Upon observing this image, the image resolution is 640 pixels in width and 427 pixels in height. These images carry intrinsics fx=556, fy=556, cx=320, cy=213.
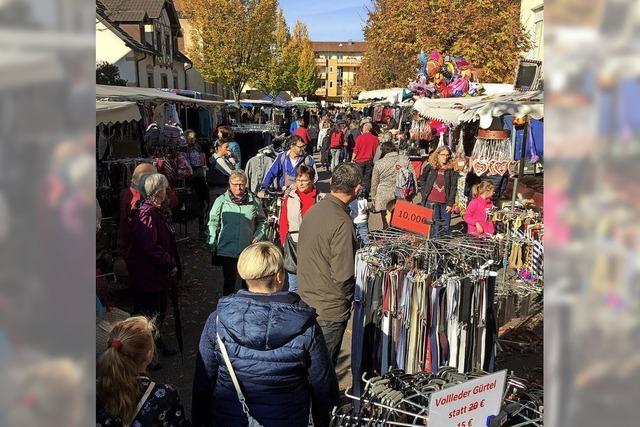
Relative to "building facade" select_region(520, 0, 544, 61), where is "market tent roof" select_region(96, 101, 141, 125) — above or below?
below

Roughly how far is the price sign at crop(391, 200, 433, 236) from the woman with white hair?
1.91 meters

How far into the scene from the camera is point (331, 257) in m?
3.75

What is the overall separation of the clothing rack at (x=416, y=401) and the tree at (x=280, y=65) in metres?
35.1

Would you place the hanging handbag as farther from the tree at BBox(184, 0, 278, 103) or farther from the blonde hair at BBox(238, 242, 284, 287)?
the tree at BBox(184, 0, 278, 103)

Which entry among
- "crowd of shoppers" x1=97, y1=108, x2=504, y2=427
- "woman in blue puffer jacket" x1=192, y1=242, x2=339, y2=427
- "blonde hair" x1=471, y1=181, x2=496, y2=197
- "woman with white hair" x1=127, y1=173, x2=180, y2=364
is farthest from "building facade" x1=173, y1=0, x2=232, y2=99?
"woman in blue puffer jacket" x1=192, y1=242, x2=339, y2=427

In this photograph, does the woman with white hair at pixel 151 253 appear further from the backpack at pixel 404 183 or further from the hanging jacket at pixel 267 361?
the backpack at pixel 404 183

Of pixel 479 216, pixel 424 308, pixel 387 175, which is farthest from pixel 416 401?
pixel 387 175

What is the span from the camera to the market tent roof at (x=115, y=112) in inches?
284

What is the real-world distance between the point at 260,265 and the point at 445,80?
11028mm

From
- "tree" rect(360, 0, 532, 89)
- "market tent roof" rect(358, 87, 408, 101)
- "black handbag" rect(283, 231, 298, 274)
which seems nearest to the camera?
"black handbag" rect(283, 231, 298, 274)

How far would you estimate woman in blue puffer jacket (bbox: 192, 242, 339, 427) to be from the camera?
237 cm

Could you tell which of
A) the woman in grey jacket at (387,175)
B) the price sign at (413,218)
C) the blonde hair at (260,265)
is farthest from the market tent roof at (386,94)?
the blonde hair at (260,265)

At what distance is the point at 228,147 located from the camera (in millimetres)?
9211

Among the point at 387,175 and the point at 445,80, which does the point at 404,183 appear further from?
the point at 445,80
